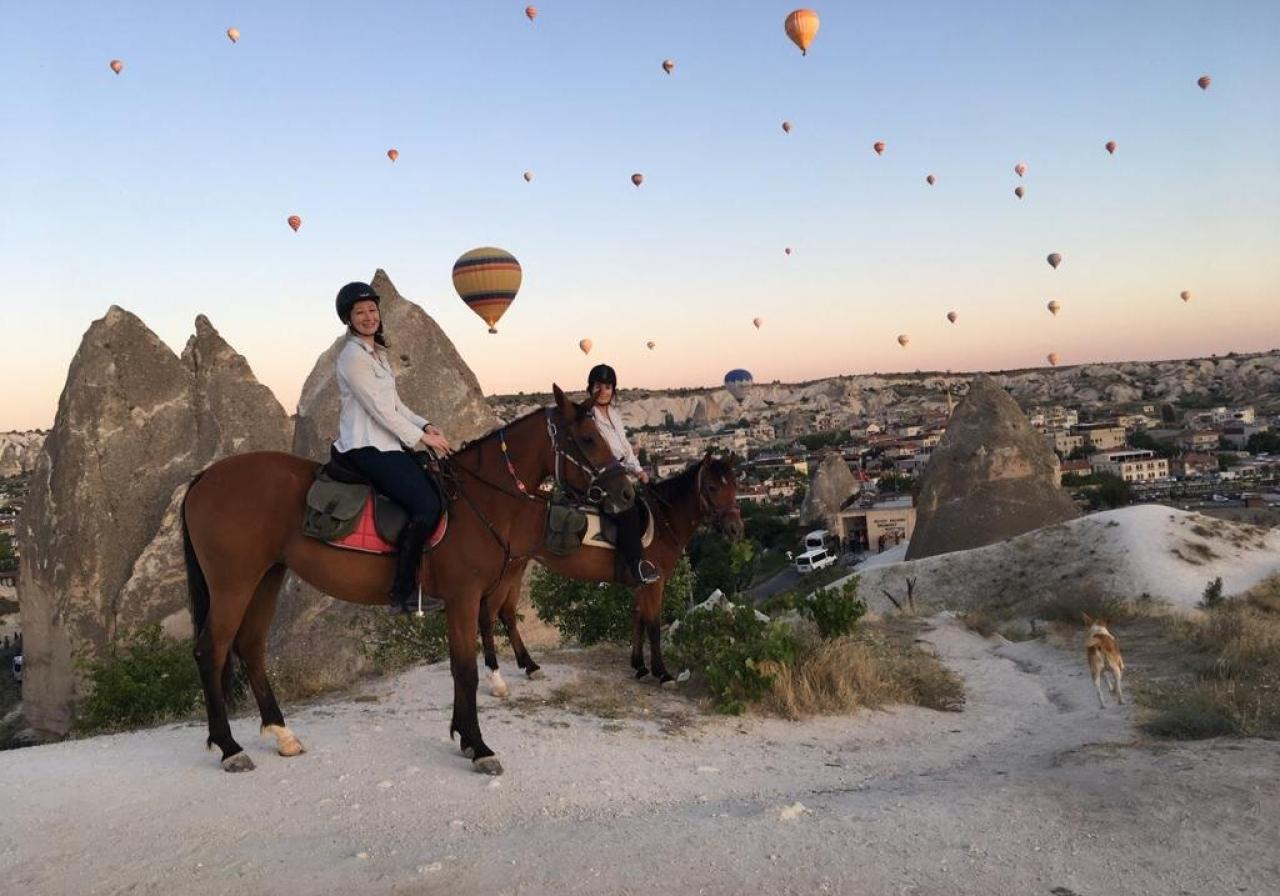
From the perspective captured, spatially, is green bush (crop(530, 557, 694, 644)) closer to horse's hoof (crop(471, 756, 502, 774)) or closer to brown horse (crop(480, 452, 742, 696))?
brown horse (crop(480, 452, 742, 696))

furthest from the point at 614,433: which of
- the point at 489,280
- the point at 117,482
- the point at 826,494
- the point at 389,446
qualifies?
the point at 826,494

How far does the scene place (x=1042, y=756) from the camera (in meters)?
7.04

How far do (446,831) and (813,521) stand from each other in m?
69.6

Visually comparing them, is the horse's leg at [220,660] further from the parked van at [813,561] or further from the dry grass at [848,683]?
the parked van at [813,561]

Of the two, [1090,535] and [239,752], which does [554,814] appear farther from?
[1090,535]

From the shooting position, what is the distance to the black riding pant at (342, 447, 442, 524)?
5.98m

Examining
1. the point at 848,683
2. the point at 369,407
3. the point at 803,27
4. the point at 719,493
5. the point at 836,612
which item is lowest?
the point at 848,683

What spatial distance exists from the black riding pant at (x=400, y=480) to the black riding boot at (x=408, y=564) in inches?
3.3

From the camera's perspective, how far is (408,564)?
6047 mm

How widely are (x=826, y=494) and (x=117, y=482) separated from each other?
5062 centimetres

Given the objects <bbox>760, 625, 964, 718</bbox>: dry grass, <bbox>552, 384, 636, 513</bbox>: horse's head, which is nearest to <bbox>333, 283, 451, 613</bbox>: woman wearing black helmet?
<bbox>552, 384, 636, 513</bbox>: horse's head

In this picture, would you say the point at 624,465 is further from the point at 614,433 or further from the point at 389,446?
the point at 389,446

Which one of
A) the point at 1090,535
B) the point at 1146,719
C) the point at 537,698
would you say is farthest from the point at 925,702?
the point at 1090,535

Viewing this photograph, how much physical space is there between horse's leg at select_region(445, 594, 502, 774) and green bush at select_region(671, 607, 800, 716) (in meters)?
2.44
